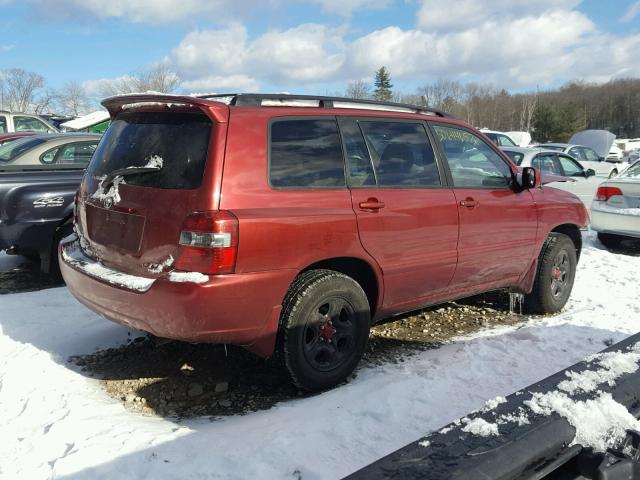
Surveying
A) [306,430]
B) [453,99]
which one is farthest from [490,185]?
[453,99]

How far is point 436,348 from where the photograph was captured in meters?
4.29

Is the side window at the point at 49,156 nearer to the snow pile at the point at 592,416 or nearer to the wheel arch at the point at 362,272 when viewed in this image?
the wheel arch at the point at 362,272

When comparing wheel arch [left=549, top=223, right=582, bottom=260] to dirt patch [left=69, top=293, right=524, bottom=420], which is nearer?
dirt patch [left=69, top=293, right=524, bottom=420]

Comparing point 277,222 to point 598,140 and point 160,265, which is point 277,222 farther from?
point 598,140

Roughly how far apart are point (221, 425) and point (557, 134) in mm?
61403

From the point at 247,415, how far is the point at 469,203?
2.29m

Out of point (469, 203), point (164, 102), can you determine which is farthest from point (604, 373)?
point (164, 102)

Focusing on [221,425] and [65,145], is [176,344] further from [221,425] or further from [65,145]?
[65,145]

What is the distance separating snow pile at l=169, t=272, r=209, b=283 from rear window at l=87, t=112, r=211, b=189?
19.0 inches

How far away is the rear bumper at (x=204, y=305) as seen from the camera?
2.93 m

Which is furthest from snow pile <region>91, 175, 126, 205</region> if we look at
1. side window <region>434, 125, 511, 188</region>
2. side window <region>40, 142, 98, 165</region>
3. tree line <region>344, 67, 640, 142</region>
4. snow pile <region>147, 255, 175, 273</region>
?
tree line <region>344, 67, 640, 142</region>

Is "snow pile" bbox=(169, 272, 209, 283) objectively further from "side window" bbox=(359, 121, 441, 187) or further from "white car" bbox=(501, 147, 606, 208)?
"white car" bbox=(501, 147, 606, 208)

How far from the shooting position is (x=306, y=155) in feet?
11.2

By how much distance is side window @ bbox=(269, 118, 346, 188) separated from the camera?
328cm
